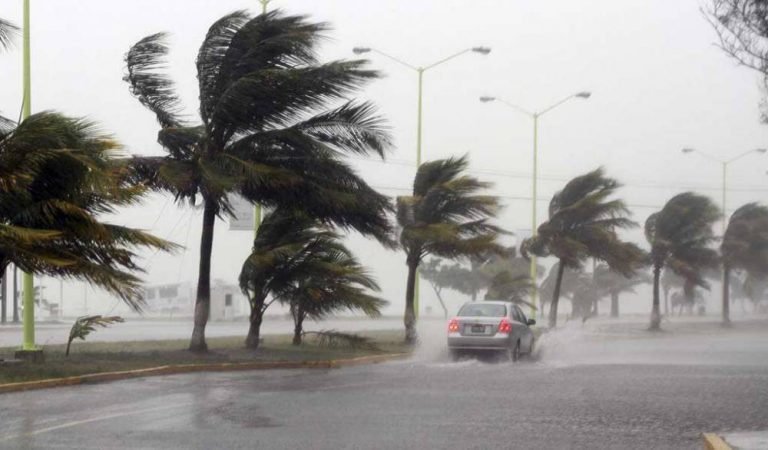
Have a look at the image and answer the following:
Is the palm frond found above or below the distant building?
above

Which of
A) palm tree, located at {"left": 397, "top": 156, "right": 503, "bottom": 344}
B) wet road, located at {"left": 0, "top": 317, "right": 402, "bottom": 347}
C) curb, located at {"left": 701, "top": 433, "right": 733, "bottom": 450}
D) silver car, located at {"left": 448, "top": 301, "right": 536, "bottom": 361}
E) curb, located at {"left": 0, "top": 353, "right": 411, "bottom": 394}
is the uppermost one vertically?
palm tree, located at {"left": 397, "top": 156, "right": 503, "bottom": 344}

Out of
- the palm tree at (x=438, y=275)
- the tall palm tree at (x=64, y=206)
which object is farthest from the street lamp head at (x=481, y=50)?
the palm tree at (x=438, y=275)

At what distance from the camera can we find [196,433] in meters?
12.8

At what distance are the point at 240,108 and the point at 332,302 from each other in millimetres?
5551

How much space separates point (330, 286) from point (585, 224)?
21284 millimetres

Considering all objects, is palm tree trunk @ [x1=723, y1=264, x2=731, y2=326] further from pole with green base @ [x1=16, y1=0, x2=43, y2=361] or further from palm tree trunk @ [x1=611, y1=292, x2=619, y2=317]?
pole with green base @ [x1=16, y1=0, x2=43, y2=361]

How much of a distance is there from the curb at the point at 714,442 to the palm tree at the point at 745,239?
5160 centimetres

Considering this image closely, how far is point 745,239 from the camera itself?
Result: 62.5 m

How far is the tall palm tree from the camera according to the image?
16.9 meters

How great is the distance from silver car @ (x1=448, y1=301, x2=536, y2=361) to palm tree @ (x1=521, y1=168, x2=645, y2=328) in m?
19.0

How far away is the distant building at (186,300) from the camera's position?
224 ft

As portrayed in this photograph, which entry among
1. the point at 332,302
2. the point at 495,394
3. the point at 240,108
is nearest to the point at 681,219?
the point at 332,302

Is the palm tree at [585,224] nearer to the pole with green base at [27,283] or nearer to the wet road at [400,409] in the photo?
Result: the wet road at [400,409]

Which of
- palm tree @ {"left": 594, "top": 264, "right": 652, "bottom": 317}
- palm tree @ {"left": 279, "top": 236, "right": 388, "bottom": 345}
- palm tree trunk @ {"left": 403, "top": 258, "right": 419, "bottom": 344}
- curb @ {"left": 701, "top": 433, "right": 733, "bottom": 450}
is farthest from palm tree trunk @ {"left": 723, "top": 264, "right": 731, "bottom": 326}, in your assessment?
curb @ {"left": 701, "top": 433, "right": 733, "bottom": 450}
